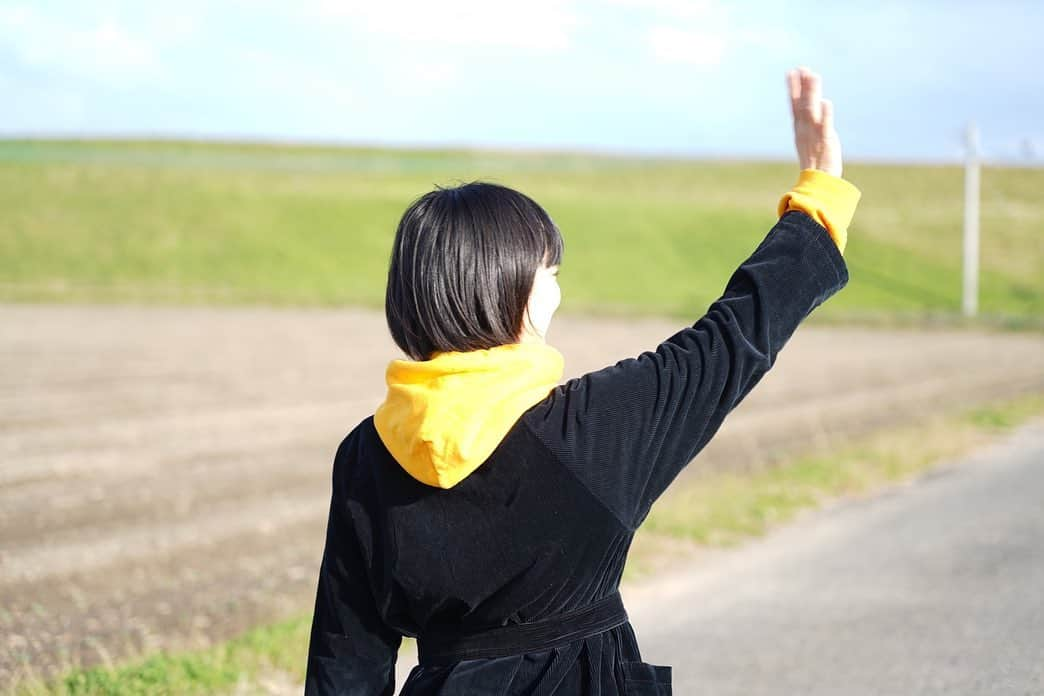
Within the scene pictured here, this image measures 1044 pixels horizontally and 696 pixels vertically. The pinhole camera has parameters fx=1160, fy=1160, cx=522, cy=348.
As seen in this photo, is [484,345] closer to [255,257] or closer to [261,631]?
[261,631]

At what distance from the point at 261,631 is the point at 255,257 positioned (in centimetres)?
3896

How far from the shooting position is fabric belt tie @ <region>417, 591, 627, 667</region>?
1.83 m

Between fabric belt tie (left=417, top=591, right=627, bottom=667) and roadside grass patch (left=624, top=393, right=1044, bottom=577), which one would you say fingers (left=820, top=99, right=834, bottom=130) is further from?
roadside grass patch (left=624, top=393, right=1044, bottom=577)

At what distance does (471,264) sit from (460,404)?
0.76 feet

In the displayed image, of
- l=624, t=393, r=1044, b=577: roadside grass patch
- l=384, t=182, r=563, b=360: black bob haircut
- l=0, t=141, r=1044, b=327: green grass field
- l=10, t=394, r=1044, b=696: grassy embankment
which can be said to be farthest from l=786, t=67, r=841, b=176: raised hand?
l=0, t=141, r=1044, b=327: green grass field

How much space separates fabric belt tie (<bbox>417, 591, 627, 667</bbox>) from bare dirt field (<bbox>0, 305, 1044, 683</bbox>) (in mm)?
3242

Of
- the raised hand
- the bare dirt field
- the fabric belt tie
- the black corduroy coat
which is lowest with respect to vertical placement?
the bare dirt field

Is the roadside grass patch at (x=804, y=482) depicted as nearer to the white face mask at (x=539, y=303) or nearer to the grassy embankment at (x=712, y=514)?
the grassy embankment at (x=712, y=514)

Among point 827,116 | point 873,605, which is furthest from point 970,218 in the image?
point 827,116

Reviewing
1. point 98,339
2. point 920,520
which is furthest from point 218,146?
point 920,520

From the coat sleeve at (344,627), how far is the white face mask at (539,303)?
0.40 metres

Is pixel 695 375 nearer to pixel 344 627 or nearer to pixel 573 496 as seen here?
pixel 573 496

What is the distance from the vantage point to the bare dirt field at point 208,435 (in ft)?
20.0

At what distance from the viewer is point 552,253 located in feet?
6.18
